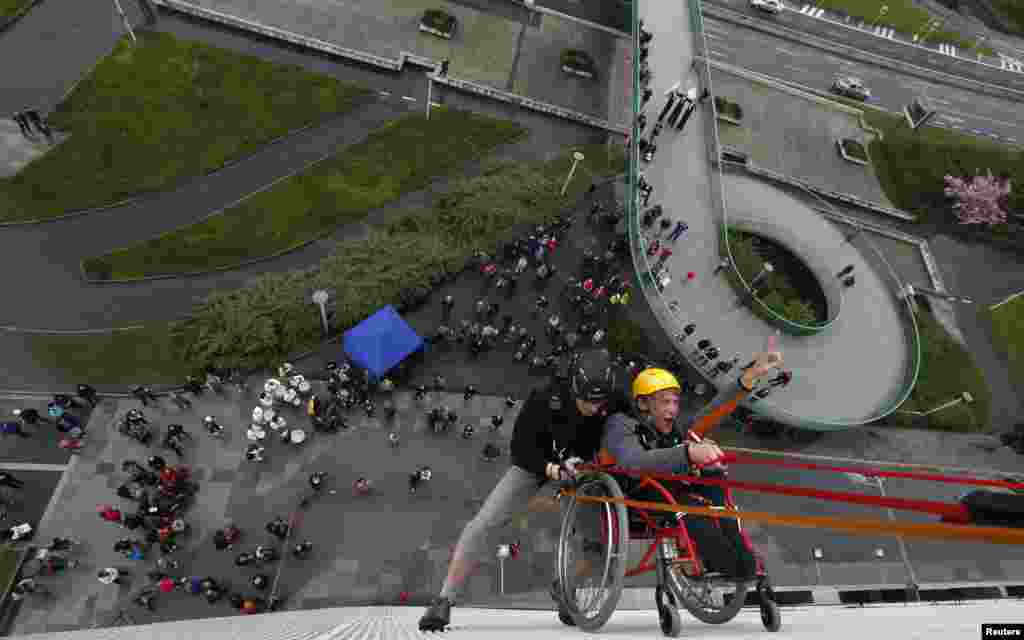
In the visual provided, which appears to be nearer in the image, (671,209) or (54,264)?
(54,264)

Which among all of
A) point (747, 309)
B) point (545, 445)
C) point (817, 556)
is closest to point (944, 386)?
point (747, 309)

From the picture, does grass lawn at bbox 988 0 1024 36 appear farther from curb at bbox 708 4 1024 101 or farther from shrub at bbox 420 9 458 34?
shrub at bbox 420 9 458 34

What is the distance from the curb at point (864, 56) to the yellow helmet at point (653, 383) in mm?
46463

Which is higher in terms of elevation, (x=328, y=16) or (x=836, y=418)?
(x=328, y=16)

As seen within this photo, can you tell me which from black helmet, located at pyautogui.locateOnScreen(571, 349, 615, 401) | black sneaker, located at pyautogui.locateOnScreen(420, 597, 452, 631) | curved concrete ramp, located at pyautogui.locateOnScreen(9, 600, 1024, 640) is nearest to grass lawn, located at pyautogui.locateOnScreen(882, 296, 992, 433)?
curved concrete ramp, located at pyautogui.locateOnScreen(9, 600, 1024, 640)

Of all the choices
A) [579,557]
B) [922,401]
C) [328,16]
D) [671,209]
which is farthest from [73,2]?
[922,401]

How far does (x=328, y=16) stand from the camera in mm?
35812

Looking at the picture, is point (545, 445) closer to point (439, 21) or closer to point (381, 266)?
point (381, 266)

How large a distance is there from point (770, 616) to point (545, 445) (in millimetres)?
4453

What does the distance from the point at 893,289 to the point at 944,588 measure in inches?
675

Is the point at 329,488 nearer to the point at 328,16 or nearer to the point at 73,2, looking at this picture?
the point at 328,16

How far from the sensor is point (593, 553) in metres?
7.41

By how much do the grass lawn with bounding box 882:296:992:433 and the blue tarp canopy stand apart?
2656cm

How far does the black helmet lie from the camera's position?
27.0ft
